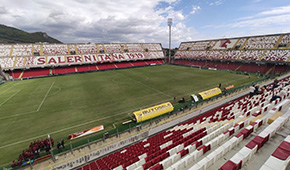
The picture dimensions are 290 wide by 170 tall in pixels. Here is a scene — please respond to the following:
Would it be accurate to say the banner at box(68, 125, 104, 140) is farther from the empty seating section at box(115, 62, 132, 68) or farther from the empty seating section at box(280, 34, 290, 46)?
the empty seating section at box(280, 34, 290, 46)

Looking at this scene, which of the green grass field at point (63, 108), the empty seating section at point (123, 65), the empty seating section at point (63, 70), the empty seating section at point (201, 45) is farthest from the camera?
the empty seating section at point (201, 45)

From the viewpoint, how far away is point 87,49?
66688mm

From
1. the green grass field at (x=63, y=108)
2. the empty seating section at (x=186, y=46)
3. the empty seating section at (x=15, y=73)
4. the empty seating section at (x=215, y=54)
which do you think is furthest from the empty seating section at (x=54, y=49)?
the empty seating section at (x=215, y=54)

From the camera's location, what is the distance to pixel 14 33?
19050 centimetres

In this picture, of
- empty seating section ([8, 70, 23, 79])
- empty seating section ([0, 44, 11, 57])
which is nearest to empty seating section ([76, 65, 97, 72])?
empty seating section ([8, 70, 23, 79])

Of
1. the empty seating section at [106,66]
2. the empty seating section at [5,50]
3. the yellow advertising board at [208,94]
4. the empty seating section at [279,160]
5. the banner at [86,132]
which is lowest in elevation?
the banner at [86,132]

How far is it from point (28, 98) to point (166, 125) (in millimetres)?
28477

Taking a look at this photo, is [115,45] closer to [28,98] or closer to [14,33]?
[28,98]

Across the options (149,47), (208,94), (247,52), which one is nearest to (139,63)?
(149,47)

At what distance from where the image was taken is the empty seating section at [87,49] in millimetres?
64750

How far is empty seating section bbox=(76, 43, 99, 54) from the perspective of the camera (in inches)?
2549

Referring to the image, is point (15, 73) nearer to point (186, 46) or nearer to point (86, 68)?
point (86, 68)

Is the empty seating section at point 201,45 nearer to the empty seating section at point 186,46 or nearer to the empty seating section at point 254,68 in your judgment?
the empty seating section at point 186,46

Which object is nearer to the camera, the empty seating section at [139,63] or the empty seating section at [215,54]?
the empty seating section at [215,54]
